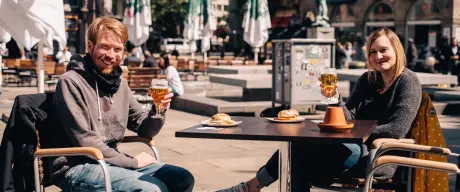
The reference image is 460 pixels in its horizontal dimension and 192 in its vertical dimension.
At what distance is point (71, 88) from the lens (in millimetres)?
4203

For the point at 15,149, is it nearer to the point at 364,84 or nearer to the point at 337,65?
the point at 364,84

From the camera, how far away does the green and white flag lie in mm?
30016

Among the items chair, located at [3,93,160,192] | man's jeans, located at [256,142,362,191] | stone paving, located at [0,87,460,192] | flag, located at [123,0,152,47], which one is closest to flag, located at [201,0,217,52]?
flag, located at [123,0,152,47]

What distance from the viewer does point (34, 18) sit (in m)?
10.5

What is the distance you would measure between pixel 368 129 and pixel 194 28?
27.6 m

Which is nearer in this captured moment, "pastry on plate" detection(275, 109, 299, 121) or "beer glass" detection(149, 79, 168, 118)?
"beer glass" detection(149, 79, 168, 118)

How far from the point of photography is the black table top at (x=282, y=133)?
4070 millimetres

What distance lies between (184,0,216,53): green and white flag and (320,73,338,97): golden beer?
25468mm

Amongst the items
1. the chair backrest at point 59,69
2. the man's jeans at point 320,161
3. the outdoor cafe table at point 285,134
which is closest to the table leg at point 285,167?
the outdoor cafe table at point 285,134

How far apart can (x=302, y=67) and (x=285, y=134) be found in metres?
9.57

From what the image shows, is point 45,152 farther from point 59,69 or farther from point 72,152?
point 59,69

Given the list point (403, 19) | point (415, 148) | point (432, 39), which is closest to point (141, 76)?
point (415, 148)

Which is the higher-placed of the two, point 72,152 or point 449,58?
point 72,152

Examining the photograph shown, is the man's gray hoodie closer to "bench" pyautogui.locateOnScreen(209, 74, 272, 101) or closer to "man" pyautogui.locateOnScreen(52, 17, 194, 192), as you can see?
"man" pyautogui.locateOnScreen(52, 17, 194, 192)
